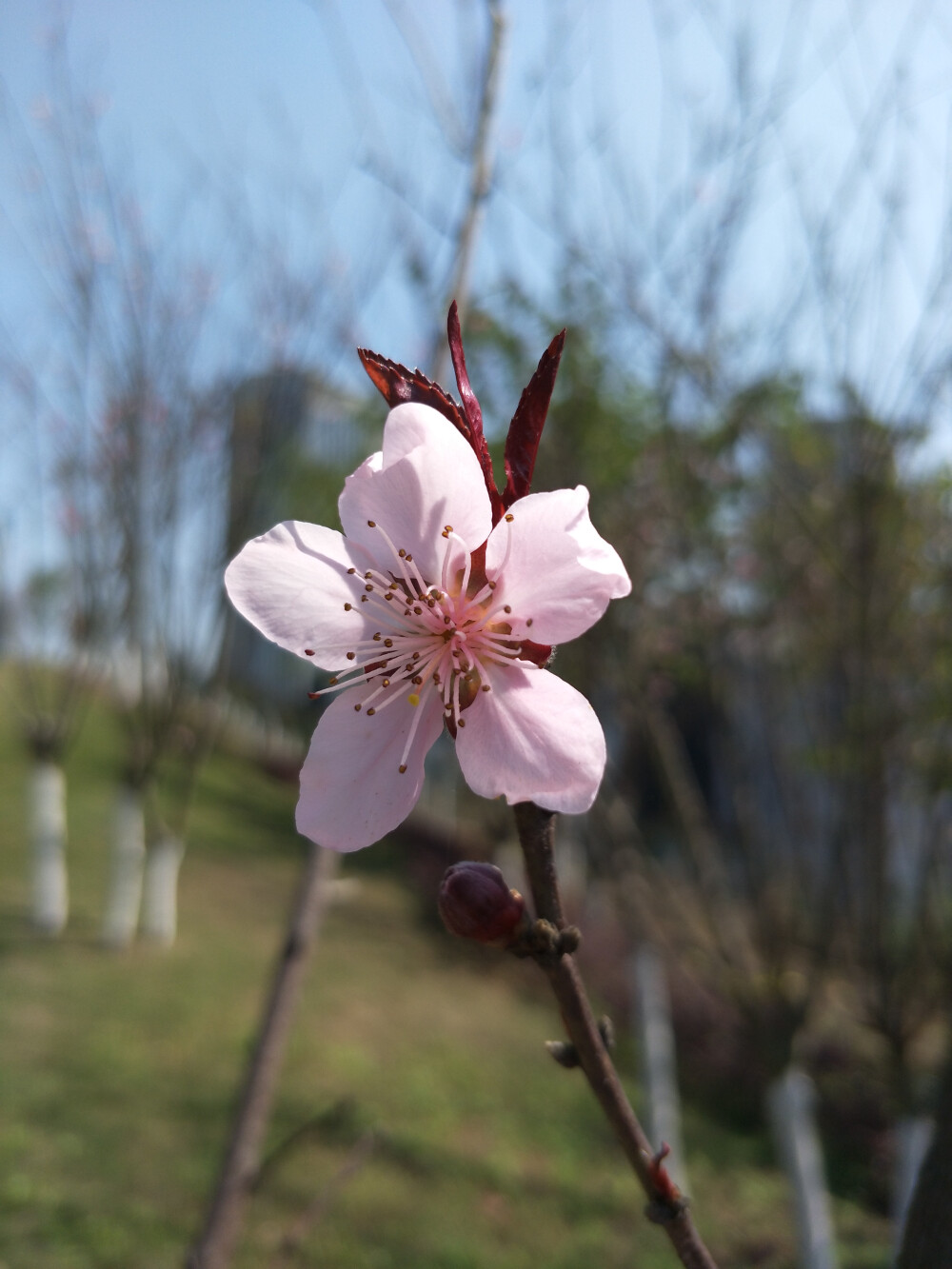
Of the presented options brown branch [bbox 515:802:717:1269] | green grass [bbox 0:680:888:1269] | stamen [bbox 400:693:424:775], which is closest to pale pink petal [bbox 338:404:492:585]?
stamen [bbox 400:693:424:775]

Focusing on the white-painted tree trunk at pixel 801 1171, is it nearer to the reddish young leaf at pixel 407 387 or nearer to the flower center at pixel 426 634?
the flower center at pixel 426 634

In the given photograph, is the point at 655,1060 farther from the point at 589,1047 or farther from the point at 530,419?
the point at 530,419

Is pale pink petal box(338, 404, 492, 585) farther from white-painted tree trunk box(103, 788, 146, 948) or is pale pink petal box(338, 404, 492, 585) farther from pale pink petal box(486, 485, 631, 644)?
white-painted tree trunk box(103, 788, 146, 948)

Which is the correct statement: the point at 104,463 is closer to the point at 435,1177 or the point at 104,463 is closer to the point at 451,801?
the point at 435,1177

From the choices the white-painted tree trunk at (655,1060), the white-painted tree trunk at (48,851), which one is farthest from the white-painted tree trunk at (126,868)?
the white-painted tree trunk at (655,1060)

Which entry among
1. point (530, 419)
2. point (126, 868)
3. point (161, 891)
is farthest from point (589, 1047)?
point (161, 891)

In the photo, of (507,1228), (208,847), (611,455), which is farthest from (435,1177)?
(208,847)
